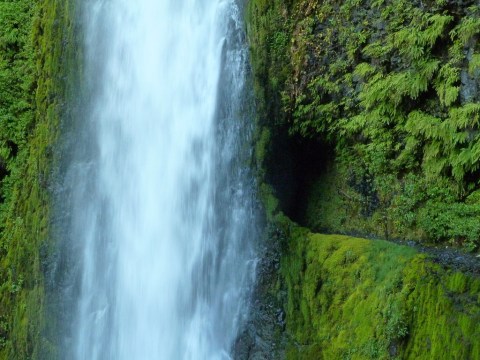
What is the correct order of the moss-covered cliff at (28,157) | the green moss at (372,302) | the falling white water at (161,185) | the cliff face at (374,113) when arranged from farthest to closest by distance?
the moss-covered cliff at (28,157), the falling white water at (161,185), the cliff face at (374,113), the green moss at (372,302)

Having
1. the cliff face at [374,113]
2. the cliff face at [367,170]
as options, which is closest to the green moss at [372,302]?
the cliff face at [367,170]

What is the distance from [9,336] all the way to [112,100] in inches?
217

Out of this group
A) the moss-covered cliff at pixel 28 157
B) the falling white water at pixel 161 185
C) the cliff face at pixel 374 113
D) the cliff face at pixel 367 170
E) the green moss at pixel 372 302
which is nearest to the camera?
the green moss at pixel 372 302

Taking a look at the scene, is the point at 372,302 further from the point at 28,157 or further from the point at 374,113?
the point at 28,157

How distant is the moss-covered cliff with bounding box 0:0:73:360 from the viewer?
34.9ft

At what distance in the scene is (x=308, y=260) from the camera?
23.3 feet

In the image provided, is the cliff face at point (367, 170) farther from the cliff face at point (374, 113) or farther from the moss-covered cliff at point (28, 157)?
the moss-covered cliff at point (28, 157)

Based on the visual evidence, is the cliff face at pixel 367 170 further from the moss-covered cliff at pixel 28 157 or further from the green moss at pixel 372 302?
the moss-covered cliff at pixel 28 157

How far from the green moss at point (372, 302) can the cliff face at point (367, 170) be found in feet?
0.05

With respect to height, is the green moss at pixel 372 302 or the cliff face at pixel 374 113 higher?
the cliff face at pixel 374 113

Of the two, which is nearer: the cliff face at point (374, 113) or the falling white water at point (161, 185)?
the cliff face at point (374, 113)

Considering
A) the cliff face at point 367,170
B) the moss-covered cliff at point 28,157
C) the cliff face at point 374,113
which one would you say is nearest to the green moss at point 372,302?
the cliff face at point 367,170

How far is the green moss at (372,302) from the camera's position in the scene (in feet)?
15.7

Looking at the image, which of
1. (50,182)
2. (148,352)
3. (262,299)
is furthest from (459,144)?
(50,182)
